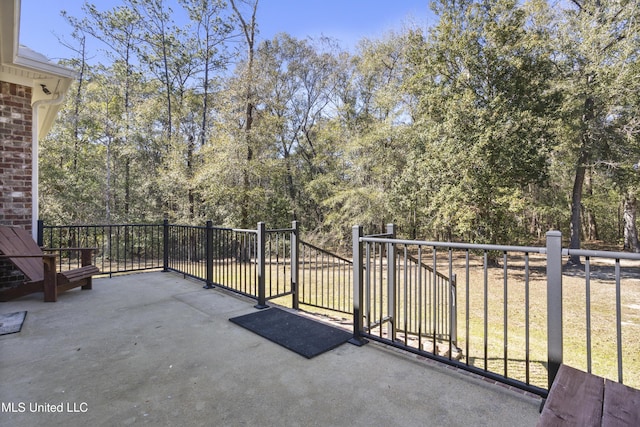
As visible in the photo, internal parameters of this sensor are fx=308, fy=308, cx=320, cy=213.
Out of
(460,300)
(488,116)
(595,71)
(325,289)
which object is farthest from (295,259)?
(595,71)

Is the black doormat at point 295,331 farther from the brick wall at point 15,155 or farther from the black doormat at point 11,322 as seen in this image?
the brick wall at point 15,155

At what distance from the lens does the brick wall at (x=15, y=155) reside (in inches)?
159

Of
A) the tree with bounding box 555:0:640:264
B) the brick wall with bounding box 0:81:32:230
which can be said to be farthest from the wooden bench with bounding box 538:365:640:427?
the tree with bounding box 555:0:640:264

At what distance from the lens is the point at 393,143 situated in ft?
39.7

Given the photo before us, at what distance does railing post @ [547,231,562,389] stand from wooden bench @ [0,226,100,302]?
4.91 meters

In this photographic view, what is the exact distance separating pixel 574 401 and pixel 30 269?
5342mm

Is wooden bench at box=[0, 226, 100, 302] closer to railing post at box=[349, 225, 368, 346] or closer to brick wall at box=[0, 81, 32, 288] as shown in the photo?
brick wall at box=[0, 81, 32, 288]

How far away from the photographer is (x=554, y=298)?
5.55 feet

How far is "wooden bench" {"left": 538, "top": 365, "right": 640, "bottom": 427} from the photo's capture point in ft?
3.16

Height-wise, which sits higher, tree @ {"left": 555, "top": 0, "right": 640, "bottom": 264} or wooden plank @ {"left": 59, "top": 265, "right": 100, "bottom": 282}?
tree @ {"left": 555, "top": 0, "right": 640, "bottom": 264}

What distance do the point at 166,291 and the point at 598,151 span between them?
1308 centimetres

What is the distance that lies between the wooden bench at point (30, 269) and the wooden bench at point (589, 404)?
4817 millimetres

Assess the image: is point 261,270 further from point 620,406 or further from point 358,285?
point 620,406

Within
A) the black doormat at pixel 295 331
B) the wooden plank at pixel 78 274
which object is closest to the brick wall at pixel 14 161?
the wooden plank at pixel 78 274
